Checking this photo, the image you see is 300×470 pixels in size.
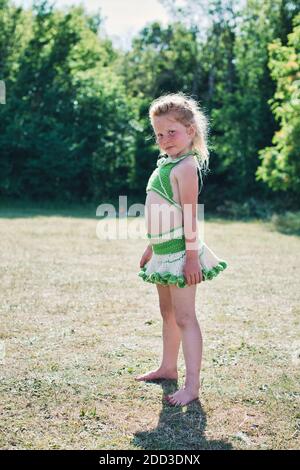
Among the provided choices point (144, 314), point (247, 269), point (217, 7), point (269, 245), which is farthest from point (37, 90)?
point (144, 314)

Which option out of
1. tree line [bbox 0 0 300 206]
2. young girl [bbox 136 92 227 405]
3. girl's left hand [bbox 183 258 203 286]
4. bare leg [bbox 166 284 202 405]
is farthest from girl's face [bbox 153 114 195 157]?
tree line [bbox 0 0 300 206]

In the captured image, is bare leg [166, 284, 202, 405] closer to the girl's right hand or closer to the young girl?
the young girl

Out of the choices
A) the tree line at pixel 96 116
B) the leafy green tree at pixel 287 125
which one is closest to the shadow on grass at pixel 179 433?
the leafy green tree at pixel 287 125

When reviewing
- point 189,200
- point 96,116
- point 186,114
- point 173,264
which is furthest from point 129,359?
point 96,116

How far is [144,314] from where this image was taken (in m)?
5.01

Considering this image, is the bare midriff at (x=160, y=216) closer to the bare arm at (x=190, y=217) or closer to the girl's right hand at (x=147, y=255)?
the bare arm at (x=190, y=217)

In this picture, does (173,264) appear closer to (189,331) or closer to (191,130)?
(189,331)

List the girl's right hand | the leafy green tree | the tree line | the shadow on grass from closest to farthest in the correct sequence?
1. the shadow on grass
2. the girl's right hand
3. the leafy green tree
4. the tree line

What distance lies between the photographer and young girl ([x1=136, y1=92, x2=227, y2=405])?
126 inches

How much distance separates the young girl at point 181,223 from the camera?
10.5ft

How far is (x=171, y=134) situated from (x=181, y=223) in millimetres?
507

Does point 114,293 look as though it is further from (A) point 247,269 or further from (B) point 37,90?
(B) point 37,90

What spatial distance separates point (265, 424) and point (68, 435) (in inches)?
38.8

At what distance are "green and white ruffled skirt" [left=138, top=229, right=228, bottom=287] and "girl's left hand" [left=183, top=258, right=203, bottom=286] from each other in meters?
0.03
